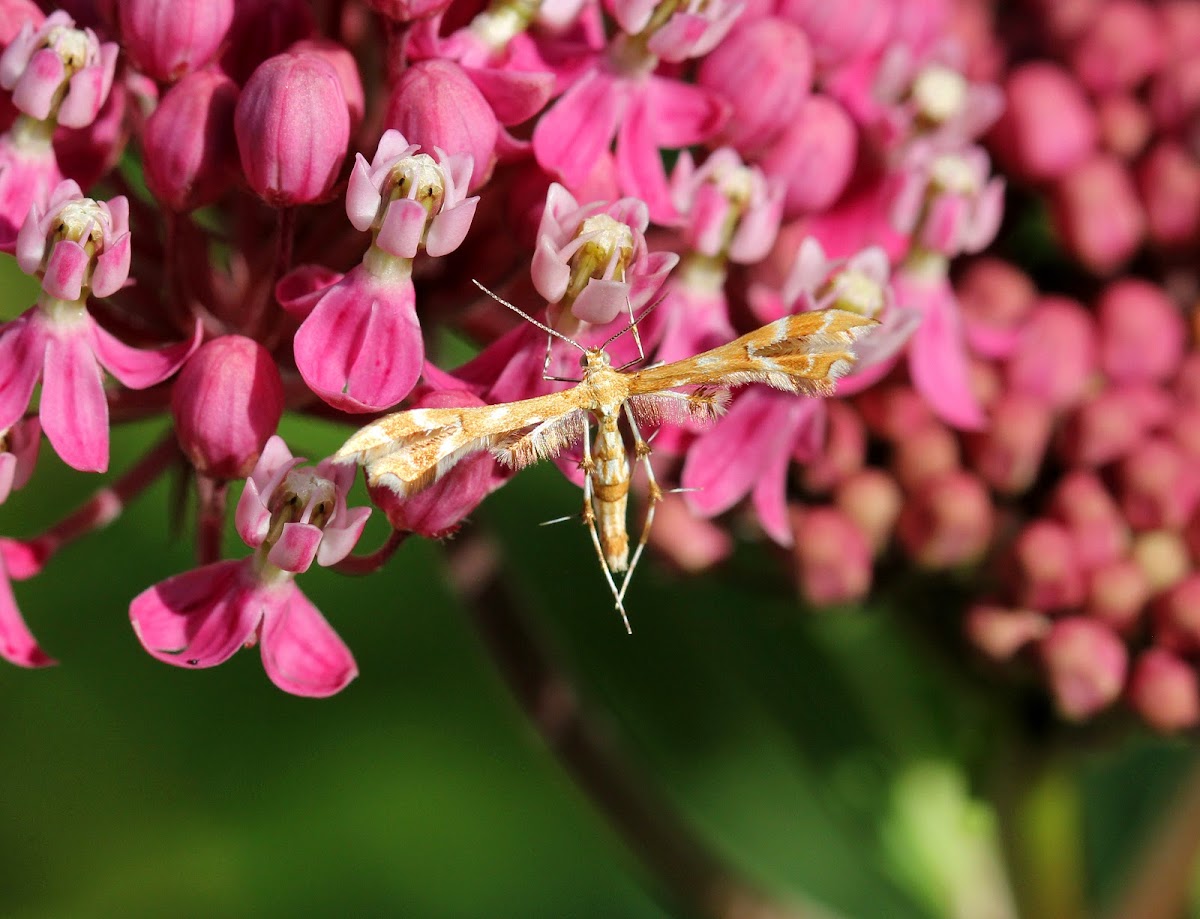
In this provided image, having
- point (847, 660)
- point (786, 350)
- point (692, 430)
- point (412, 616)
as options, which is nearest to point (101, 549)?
point (412, 616)

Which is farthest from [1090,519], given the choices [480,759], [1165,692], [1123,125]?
[480,759]

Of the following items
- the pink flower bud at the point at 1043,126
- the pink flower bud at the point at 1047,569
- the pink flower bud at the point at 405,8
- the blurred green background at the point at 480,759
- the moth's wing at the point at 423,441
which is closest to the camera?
the moth's wing at the point at 423,441

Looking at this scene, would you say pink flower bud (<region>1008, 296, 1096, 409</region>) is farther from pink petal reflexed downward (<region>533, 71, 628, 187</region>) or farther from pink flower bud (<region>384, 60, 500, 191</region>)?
pink flower bud (<region>384, 60, 500, 191</region>)

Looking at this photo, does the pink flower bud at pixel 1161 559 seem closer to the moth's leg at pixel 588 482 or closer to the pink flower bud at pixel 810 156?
the pink flower bud at pixel 810 156

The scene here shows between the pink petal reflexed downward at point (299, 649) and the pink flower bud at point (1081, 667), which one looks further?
the pink flower bud at point (1081, 667)

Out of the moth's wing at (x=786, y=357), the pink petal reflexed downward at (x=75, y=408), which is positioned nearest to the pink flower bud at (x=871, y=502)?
the moth's wing at (x=786, y=357)

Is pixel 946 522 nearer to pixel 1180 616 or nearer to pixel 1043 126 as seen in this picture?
pixel 1180 616

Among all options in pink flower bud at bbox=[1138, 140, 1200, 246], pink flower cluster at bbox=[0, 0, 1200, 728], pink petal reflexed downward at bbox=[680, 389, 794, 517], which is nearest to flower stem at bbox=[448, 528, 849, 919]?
pink flower cluster at bbox=[0, 0, 1200, 728]
